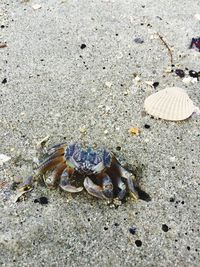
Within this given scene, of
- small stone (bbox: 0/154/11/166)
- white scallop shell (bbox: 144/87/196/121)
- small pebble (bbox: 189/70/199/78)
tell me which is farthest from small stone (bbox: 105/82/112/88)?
small stone (bbox: 0/154/11/166)

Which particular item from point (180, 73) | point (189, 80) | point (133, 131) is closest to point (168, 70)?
point (180, 73)

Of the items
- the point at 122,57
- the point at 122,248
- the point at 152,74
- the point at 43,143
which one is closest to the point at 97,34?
the point at 122,57

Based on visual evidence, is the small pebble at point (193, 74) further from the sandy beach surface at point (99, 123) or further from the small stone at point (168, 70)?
the small stone at point (168, 70)

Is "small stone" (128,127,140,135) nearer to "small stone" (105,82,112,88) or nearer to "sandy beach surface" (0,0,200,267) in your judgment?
"sandy beach surface" (0,0,200,267)

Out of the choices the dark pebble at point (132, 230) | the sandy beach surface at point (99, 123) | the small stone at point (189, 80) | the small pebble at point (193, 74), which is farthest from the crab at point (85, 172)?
the small pebble at point (193, 74)

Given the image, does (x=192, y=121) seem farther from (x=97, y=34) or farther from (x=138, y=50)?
(x=97, y=34)

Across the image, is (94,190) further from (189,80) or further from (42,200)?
(189,80)
